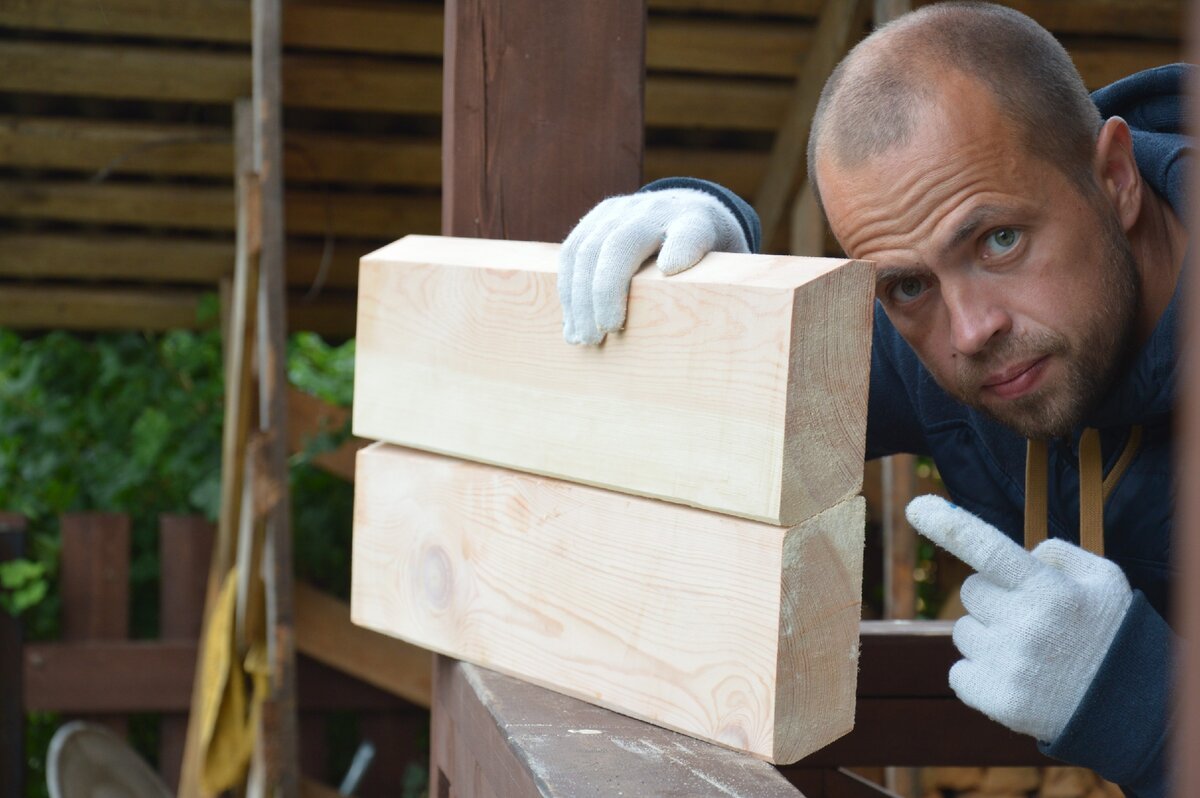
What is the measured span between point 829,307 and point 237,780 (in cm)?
308

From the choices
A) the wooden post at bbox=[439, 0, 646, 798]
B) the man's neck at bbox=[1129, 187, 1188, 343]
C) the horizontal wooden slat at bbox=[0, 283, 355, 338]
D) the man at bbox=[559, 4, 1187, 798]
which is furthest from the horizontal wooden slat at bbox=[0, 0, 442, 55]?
the man's neck at bbox=[1129, 187, 1188, 343]

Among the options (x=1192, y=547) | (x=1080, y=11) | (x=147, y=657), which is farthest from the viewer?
(x=147, y=657)

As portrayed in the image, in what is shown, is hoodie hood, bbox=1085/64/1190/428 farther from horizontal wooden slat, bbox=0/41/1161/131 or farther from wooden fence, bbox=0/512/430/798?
wooden fence, bbox=0/512/430/798

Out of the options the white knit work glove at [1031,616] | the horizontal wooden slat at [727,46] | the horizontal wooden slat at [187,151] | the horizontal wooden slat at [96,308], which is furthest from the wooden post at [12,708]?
the white knit work glove at [1031,616]

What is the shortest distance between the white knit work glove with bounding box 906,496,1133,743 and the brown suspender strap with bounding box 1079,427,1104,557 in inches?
9.1

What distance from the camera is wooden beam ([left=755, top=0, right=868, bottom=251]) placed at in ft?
11.6

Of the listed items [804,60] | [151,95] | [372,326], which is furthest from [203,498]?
[372,326]

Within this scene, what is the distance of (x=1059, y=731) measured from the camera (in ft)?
4.29

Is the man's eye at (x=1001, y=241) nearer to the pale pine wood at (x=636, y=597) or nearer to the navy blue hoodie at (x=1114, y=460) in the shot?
the navy blue hoodie at (x=1114, y=460)

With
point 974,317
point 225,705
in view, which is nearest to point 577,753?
point 974,317

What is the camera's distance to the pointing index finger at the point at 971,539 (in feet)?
4.08

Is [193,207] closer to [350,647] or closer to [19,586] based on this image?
[19,586]

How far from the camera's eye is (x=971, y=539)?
1264 mm

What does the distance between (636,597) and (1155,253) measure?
0.81 meters
